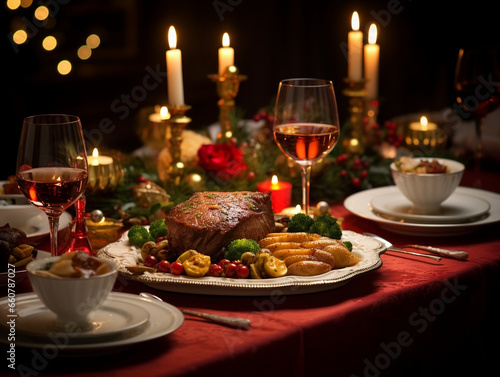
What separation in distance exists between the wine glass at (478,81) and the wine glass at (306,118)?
714 millimetres

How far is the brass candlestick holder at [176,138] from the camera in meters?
2.12

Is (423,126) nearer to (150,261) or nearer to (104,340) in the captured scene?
(150,261)

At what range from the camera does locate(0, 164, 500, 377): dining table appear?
1.08 m

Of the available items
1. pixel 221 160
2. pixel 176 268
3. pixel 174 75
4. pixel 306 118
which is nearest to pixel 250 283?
pixel 176 268

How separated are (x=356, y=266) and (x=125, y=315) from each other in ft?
1.69

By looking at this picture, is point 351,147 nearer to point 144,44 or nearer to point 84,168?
point 84,168

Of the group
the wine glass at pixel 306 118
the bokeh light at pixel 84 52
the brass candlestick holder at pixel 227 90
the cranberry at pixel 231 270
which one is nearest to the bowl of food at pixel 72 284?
the cranberry at pixel 231 270

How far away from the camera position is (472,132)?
2.83m

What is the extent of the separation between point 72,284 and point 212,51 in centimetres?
398

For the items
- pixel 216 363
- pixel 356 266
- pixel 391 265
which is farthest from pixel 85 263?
pixel 391 265

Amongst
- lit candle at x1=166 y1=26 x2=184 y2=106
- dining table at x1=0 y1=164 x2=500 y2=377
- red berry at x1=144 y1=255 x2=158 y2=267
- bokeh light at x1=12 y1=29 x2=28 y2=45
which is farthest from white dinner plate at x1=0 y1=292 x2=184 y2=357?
bokeh light at x1=12 y1=29 x2=28 y2=45

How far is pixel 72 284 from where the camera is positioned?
1028mm

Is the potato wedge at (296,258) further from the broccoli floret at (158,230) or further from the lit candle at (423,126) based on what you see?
the lit candle at (423,126)

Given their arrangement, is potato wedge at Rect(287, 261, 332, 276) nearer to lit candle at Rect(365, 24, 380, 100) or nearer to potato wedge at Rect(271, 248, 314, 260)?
potato wedge at Rect(271, 248, 314, 260)
